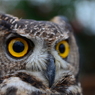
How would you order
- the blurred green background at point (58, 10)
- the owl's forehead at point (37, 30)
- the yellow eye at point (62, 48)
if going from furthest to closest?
the blurred green background at point (58, 10) < the yellow eye at point (62, 48) < the owl's forehead at point (37, 30)

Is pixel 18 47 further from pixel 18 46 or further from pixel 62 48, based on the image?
pixel 62 48

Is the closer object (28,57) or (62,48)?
(28,57)

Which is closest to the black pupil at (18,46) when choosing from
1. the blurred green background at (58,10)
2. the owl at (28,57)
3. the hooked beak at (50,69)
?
the owl at (28,57)

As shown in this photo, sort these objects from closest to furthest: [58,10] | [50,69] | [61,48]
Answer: [50,69] → [61,48] → [58,10]

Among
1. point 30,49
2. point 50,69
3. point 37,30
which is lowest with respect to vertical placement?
point 50,69

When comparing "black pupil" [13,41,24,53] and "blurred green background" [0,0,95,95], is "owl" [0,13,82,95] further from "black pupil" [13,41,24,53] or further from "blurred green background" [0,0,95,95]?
"blurred green background" [0,0,95,95]

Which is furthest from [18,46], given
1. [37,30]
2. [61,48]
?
[61,48]

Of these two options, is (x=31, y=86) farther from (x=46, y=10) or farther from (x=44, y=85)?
(x=46, y=10)

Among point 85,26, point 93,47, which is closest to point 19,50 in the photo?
point 85,26

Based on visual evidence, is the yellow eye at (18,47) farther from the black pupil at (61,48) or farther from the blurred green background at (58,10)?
the blurred green background at (58,10)
